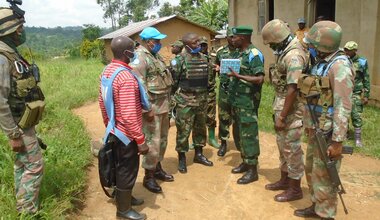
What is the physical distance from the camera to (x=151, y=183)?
4219 millimetres

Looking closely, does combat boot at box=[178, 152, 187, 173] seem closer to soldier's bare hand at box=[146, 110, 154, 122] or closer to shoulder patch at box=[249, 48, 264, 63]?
soldier's bare hand at box=[146, 110, 154, 122]

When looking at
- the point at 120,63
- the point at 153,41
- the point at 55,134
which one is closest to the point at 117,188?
the point at 120,63

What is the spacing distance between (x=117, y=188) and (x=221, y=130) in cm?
240

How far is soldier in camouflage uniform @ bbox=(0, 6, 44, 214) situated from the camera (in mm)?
2859

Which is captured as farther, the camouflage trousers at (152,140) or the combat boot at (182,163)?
the combat boot at (182,163)

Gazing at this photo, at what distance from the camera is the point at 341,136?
9.23 ft

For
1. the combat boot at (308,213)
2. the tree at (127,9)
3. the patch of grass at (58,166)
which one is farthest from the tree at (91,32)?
the combat boot at (308,213)

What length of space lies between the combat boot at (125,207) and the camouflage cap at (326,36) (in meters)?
2.22

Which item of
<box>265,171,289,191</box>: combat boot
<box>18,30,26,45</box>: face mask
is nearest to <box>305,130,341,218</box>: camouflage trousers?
<box>265,171,289,191</box>: combat boot

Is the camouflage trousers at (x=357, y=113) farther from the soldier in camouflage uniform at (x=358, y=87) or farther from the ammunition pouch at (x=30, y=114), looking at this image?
the ammunition pouch at (x=30, y=114)

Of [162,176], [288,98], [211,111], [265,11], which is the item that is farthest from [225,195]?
[265,11]

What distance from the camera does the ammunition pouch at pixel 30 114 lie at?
9.73ft

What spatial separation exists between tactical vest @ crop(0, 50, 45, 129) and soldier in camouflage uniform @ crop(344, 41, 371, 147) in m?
4.82

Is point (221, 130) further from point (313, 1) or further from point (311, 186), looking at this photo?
point (313, 1)
